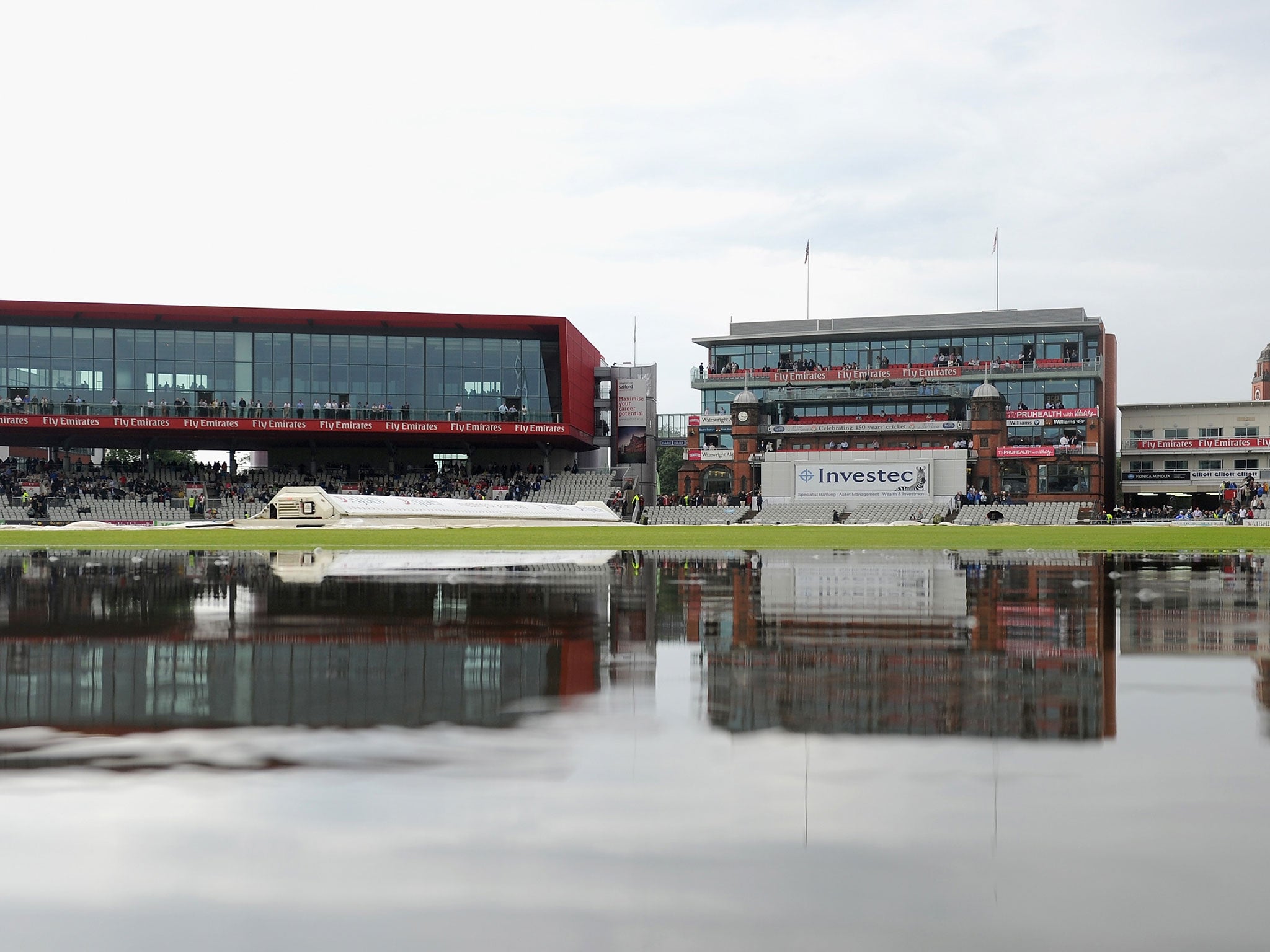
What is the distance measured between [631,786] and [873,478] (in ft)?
267

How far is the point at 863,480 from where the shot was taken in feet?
279

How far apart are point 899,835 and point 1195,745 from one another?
2.63 metres

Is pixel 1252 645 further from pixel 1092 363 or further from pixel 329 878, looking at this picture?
pixel 1092 363

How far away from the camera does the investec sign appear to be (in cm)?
8419

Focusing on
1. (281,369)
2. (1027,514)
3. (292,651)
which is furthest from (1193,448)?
(292,651)

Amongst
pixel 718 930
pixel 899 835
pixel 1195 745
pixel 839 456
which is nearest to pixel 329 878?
pixel 718 930

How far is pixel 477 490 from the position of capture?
267 ft

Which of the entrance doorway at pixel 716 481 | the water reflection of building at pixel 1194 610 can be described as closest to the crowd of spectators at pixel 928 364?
the entrance doorway at pixel 716 481

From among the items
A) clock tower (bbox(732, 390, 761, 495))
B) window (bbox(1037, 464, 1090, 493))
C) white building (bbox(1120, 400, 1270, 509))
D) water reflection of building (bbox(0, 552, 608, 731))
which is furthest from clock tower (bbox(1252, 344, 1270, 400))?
water reflection of building (bbox(0, 552, 608, 731))

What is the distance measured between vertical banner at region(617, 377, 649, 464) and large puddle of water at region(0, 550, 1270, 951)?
89.7 metres

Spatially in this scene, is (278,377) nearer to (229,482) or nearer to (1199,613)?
(229,482)

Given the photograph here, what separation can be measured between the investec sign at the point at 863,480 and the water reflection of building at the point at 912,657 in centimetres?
6636

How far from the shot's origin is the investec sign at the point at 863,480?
84.2m

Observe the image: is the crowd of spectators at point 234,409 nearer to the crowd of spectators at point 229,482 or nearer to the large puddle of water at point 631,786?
the crowd of spectators at point 229,482
